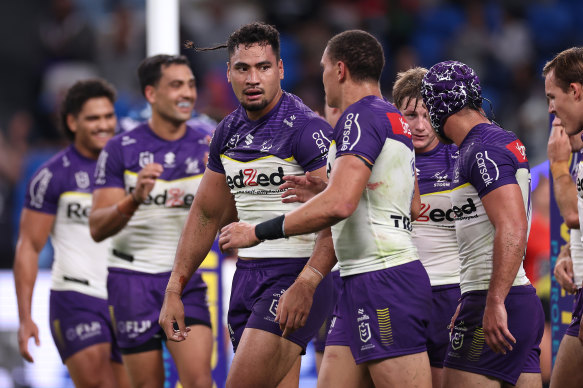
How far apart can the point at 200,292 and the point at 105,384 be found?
1.19m

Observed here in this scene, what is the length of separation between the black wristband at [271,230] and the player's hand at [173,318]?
1.08 meters

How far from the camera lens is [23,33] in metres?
15.2

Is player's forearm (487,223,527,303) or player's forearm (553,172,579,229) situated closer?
player's forearm (487,223,527,303)

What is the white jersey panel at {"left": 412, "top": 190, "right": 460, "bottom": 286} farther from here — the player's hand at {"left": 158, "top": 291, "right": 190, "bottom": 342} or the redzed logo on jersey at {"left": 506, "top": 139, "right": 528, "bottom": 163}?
the player's hand at {"left": 158, "top": 291, "right": 190, "bottom": 342}

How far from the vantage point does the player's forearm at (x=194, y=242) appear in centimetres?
550

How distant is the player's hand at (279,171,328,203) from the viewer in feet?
15.4

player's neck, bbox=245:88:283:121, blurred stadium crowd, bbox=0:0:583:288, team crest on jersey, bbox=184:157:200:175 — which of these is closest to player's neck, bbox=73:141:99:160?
team crest on jersey, bbox=184:157:200:175

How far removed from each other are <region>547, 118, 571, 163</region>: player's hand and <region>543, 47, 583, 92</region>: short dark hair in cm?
99

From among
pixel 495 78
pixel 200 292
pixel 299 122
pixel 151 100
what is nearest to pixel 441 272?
pixel 299 122

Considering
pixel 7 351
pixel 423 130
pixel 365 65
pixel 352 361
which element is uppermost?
pixel 365 65

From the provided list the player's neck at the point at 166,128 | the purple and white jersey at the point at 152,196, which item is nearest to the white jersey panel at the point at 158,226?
the purple and white jersey at the point at 152,196

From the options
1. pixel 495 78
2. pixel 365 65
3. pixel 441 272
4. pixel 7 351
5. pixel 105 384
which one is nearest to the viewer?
pixel 365 65

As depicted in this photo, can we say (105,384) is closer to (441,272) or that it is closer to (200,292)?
(200,292)

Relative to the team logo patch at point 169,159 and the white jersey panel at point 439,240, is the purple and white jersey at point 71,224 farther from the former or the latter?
the white jersey panel at point 439,240
